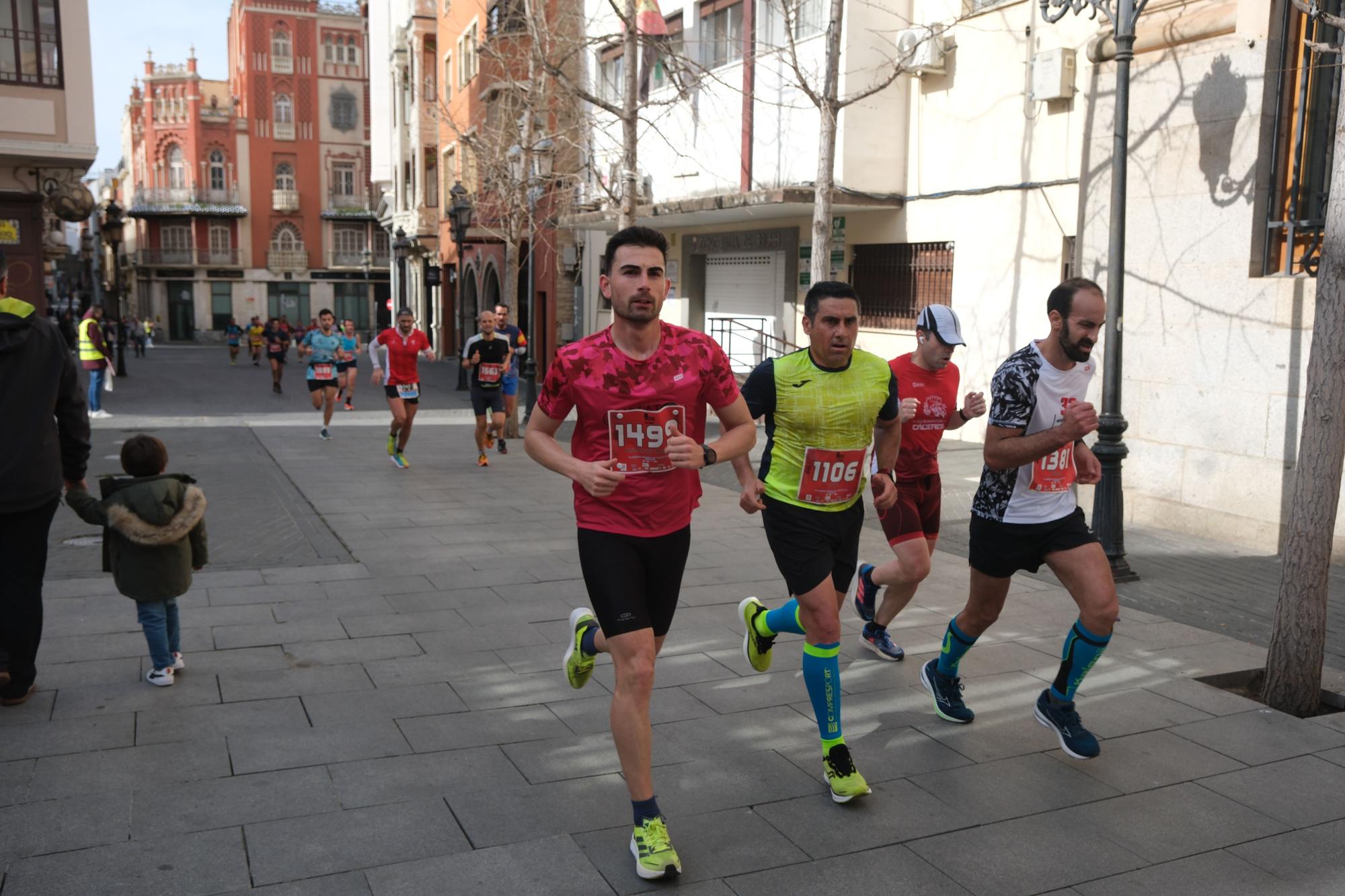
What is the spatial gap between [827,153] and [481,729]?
30.4 feet

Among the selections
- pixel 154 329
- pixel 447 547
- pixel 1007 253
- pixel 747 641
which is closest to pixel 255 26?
pixel 154 329

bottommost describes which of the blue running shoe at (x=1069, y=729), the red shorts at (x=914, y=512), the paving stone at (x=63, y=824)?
the paving stone at (x=63, y=824)

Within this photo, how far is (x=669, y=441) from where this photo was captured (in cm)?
371

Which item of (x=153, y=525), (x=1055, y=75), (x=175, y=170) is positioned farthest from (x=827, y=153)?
(x=175, y=170)

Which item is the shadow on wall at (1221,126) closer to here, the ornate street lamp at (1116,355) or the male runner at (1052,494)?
the ornate street lamp at (1116,355)

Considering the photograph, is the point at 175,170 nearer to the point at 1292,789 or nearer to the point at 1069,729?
the point at 1069,729

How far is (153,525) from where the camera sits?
17.4ft

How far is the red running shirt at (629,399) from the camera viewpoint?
152 inches

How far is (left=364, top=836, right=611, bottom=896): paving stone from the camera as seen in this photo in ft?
11.5

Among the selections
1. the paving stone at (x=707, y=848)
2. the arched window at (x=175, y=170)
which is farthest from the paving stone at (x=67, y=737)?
the arched window at (x=175, y=170)

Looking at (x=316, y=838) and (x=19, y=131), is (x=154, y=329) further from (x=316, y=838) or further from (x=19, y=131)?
(x=316, y=838)

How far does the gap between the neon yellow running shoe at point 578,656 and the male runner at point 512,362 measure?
32.6ft

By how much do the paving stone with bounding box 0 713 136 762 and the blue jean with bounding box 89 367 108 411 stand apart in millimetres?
16151

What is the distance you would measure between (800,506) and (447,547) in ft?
16.0
